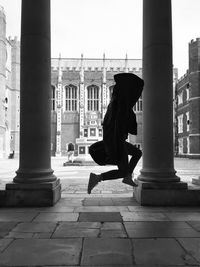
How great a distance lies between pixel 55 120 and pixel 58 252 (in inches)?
1844

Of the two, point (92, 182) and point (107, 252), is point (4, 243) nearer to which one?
point (107, 252)

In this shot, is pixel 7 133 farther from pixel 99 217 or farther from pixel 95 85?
pixel 99 217

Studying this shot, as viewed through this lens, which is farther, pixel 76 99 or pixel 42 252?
pixel 76 99

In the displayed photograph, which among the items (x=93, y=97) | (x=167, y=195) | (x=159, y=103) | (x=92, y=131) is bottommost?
(x=167, y=195)

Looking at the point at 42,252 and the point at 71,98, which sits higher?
the point at 71,98

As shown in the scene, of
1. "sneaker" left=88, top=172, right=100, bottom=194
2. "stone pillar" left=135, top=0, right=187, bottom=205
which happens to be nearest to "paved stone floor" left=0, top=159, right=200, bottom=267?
"sneaker" left=88, top=172, right=100, bottom=194

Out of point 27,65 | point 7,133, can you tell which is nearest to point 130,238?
point 27,65

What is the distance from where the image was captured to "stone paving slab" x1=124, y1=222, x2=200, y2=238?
3.54 m

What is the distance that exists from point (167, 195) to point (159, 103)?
1.61m

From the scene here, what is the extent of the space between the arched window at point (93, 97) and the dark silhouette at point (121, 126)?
45.6 metres

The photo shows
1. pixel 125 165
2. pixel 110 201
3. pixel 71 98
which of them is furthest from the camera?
pixel 71 98

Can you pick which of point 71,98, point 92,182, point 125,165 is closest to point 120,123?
point 125,165

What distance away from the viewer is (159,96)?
5512 millimetres

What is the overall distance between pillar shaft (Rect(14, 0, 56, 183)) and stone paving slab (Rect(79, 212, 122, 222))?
114cm
